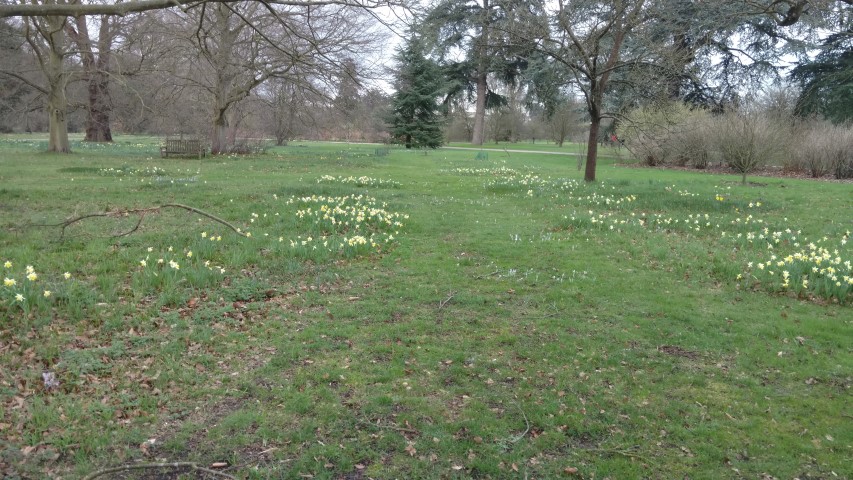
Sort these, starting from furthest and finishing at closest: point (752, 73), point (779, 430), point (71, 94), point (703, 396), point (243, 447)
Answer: point (71, 94) < point (752, 73) < point (703, 396) < point (779, 430) < point (243, 447)

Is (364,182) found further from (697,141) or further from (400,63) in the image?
(400,63)

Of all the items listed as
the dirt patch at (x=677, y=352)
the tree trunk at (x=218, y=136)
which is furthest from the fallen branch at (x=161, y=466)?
the tree trunk at (x=218, y=136)

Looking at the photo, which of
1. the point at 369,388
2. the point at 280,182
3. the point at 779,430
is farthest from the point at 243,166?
the point at 779,430

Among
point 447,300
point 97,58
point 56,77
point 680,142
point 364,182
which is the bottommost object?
point 447,300

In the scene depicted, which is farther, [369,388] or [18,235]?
[18,235]

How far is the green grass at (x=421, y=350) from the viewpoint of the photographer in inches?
137

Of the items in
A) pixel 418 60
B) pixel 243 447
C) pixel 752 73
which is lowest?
pixel 243 447

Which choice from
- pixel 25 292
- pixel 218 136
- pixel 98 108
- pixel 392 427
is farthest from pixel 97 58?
pixel 392 427

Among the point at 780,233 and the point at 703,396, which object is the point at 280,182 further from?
the point at 703,396

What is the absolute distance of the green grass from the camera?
3479mm

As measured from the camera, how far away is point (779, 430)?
12.4 feet

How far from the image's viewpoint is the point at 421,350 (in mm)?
4957

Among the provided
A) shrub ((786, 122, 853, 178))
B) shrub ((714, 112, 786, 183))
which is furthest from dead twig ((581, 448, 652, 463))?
shrub ((786, 122, 853, 178))

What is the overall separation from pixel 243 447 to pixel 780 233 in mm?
9186
